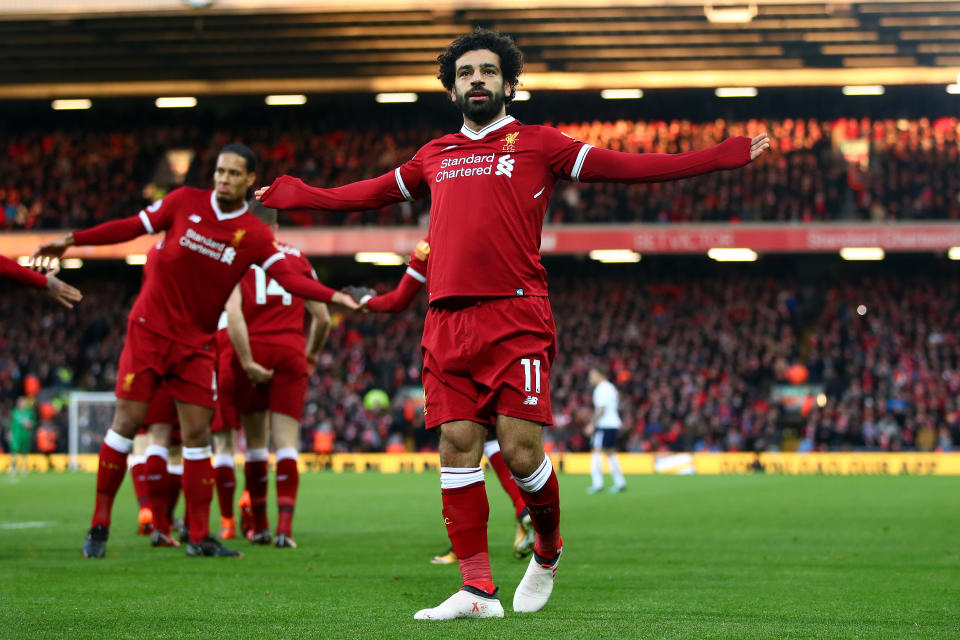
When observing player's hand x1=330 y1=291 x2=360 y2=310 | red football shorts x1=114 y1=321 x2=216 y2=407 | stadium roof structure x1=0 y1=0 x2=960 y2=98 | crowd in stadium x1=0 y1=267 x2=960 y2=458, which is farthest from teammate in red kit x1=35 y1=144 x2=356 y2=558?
stadium roof structure x1=0 y1=0 x2=960 y2=98

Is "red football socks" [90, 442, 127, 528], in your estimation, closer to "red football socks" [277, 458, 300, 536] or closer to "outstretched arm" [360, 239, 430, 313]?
"red football socks" [277, 458, 300, 536]

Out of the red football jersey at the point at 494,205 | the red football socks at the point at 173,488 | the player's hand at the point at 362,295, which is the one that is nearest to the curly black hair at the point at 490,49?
the red football jersey at the point at 494,205

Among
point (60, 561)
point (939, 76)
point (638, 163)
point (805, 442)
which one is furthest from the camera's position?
point (939, 76)

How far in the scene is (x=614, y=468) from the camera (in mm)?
18297

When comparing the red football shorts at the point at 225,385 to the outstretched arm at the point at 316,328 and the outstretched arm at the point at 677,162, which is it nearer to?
the outstretched arm at the point at 316,328

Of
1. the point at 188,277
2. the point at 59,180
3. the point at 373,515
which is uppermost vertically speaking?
the point at 59,180

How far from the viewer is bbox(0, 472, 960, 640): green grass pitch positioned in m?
4.46

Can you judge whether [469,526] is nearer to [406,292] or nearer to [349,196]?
[406,292]

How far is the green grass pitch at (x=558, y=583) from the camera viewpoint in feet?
14.6

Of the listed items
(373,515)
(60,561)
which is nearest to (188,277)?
(60,561)

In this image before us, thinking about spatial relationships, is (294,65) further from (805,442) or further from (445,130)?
(805,442)

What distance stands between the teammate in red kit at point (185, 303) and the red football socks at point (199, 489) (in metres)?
0.02

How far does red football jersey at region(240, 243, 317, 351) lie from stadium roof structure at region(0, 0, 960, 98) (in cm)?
2013

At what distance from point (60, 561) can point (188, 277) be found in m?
1.86
